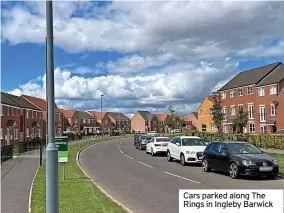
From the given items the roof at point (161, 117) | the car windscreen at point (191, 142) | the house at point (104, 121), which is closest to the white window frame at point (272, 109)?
the car windscreen at point (191, 142)

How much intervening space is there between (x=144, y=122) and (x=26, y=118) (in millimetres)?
85697

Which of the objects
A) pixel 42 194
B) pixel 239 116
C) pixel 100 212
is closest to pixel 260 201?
pixel 100 212

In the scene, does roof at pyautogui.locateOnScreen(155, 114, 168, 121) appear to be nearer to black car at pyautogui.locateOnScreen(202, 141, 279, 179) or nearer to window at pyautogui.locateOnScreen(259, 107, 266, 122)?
window at pyautogui.locateOnScreen(259, 107, 266, 122)

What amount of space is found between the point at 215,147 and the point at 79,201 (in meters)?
9.62

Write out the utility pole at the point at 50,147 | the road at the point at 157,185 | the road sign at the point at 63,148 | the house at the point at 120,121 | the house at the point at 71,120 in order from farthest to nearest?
the house at the point at 120,121, the house at the point at 71,120, the road sign at the point at 63,148, the road at the point at 157,185, the utility pole at the point at 50,147

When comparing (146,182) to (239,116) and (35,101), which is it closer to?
(239,116)

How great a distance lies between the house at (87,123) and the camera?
14312 centimetres

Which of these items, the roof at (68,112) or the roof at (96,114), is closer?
the roof at (68,112)

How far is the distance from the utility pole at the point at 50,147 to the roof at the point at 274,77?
5405cm

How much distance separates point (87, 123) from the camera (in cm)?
14675

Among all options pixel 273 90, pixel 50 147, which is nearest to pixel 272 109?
pixel 273 90

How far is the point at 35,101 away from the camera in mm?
88875

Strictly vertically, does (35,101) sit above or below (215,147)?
above

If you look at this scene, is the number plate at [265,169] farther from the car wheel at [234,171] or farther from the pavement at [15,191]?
the pavement at [15,191]
